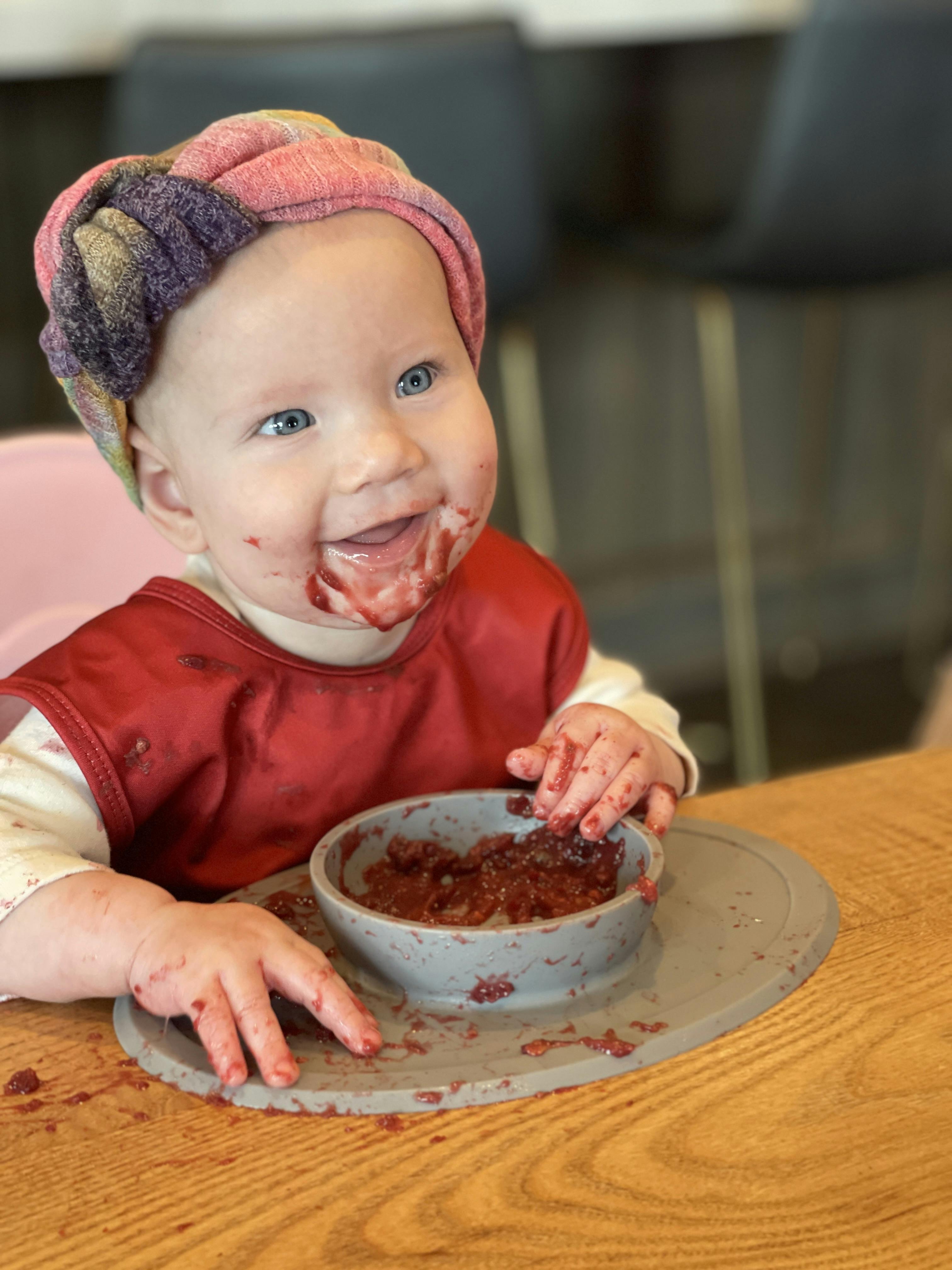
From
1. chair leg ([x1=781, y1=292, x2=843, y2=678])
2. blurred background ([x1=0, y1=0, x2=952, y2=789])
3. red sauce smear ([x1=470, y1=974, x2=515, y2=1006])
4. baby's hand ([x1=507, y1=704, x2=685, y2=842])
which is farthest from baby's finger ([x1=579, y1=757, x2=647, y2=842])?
chair leg ([x1=781, y1=292, x2=843, y2=678])

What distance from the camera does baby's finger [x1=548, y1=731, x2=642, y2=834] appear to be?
806mm

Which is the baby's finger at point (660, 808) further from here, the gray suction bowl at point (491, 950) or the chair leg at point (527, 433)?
the chair leg at point (527, 433)

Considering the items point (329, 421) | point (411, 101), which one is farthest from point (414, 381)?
point (411, 101)

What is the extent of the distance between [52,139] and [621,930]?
182 centimetres

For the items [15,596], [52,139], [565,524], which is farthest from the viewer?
[565,524]

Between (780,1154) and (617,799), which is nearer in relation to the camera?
(780,1154)

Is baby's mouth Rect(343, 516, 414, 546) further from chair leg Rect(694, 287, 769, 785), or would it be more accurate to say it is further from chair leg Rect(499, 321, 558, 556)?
chair leg Rect(694, 287, 769, 785)

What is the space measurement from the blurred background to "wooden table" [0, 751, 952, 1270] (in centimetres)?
129

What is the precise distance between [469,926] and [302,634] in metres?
0.29

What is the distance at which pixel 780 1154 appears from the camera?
1.77 feet

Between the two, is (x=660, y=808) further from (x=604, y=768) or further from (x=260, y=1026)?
(x=260, y=1026)

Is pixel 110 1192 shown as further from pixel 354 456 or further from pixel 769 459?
pixel 769 459

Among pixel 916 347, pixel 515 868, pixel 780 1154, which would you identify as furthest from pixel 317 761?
pixel 916 347

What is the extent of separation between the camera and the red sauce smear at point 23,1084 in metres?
0.62
